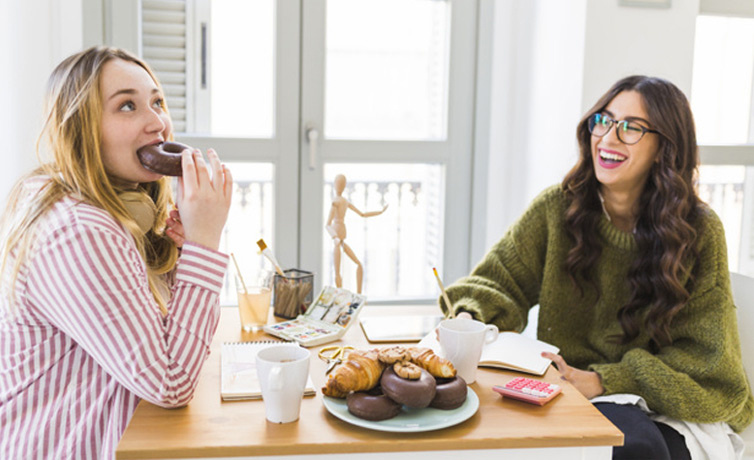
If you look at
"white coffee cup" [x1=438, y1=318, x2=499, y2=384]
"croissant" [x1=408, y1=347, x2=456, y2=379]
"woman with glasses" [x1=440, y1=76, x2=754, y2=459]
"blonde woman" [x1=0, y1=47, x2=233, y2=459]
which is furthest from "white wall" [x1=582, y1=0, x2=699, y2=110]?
"blonde woman" [x1=0, y1=47, x2=233, y2=459]

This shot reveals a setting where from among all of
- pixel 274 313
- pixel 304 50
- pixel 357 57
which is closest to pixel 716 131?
pixel 357 57

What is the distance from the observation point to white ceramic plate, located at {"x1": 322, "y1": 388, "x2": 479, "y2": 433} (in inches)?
40.7

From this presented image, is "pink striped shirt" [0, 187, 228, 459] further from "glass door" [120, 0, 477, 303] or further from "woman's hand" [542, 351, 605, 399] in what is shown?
"glass door" [120, 0, 477, 303]

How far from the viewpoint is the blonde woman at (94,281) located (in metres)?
1.05

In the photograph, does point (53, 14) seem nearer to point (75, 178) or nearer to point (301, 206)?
point (301, 206)

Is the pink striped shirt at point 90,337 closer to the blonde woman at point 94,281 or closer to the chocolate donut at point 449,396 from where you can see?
the blonde woman at point 94,281

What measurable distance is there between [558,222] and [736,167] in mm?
1393

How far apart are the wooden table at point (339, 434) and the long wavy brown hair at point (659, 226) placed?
21.2 inches

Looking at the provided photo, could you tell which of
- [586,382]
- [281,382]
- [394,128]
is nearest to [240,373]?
[281,382]

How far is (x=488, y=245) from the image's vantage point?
9.08ft

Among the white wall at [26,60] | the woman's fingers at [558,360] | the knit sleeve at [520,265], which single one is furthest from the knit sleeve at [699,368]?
the white wall at [26,60]

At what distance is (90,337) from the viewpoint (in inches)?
41.3

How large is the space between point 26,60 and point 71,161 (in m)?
1.28

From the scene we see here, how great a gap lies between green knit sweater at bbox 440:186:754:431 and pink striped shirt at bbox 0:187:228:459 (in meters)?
0.75
